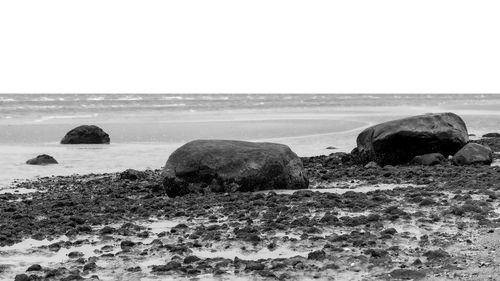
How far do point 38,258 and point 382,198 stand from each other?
546 cm

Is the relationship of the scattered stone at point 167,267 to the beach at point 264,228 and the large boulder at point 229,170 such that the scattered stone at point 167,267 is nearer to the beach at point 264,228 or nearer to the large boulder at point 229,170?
the beach at point 264,228

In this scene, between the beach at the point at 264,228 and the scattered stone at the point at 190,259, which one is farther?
the scattered stone at the point at 190,259

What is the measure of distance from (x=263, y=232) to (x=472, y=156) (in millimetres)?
8737

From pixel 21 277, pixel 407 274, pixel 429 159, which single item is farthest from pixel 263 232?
pixel 429 159

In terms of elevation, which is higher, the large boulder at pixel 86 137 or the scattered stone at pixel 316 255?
the scattered stone at pixel 316 255

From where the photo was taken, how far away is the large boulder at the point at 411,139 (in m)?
16.2

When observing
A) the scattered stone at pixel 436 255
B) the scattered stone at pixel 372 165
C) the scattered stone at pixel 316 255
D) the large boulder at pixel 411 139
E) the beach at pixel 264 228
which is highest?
the large boulder at pixel 411 139

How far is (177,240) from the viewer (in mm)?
8398

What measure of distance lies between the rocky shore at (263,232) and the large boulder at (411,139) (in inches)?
110

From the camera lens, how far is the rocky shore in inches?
273

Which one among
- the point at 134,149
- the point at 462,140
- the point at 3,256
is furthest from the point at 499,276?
the point at 134,149

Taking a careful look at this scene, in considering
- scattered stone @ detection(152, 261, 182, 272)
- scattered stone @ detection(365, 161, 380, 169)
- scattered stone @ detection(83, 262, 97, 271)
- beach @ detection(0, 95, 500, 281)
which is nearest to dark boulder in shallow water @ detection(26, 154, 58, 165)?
beach @ detection(0, 95, 500, 281)

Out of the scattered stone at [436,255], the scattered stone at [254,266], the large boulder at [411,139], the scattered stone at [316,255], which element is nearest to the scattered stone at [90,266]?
the scattered stone at [254,266]

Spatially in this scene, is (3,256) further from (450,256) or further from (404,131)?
(404,131)
